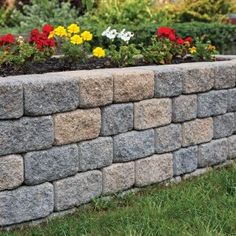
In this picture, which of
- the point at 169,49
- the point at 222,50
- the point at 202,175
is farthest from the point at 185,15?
the point at 202,175

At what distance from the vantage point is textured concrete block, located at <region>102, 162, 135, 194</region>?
181 inches

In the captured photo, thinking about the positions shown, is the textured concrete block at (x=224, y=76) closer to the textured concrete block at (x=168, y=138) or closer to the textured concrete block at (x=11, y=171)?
the textured concrete block at (x=168, y=138)

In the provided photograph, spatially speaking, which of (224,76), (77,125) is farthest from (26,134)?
(224,76)

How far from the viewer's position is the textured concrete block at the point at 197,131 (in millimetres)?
5270

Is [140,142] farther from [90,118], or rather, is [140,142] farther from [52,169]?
[52,169]

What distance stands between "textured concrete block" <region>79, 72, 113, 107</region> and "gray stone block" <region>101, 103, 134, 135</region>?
85 mm

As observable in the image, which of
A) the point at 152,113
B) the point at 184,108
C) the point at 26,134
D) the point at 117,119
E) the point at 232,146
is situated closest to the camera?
the point at 26,134

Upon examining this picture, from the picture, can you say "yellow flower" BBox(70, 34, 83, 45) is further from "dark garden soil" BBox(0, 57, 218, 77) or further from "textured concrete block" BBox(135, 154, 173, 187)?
"textured concrete block" BBox(135, 154, 173, 187)

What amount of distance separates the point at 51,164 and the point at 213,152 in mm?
1890

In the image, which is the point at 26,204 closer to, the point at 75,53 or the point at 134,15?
the point at 75,53

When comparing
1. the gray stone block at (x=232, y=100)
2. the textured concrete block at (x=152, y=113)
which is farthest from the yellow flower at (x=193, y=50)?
the textured concrete block at (x=152, y=113)

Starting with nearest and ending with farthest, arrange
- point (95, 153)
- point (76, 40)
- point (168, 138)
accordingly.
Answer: point (95, 153)
point (168, 138)
point (76, 40)

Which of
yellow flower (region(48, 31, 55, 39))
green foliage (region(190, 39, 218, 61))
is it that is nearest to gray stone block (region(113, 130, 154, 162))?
yellow flower (region(48, 31, 55, 39))

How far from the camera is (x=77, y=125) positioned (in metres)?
4.33
